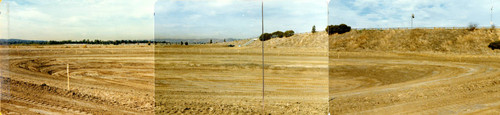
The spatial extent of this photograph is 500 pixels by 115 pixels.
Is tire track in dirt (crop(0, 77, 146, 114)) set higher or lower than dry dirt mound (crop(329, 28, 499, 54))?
lower

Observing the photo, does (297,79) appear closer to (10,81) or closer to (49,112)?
(49,112)

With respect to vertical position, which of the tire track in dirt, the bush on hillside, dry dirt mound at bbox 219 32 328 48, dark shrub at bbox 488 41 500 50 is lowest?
the tire track in dirt

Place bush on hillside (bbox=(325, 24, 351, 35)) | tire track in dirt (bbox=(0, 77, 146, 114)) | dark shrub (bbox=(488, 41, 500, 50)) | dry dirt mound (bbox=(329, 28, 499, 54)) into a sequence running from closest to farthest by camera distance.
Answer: tire track in dirt (bbox=(0, 77, 146, 114)), dark shrub (bbox=(488, 41, 500, 50)), dry dirt mound (bbox=(329, 28, 499, 54)), bush on hillside (bbox=(325, 24, 351, 35))

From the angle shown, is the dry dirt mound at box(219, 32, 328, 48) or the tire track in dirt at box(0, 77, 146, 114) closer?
the tire track in dirt at box(0, 77, 146, 114)

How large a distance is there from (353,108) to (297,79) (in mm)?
6673

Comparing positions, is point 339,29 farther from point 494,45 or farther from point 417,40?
point 494,45

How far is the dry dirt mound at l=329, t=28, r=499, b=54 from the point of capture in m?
31.5

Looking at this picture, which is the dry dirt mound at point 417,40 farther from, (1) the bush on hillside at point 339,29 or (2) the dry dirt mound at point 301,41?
(2) the dry dirt mound at point 301,41

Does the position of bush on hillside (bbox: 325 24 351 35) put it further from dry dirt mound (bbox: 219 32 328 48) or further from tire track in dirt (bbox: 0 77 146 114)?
tire track in dirt (bbox: 0 77 146 114)

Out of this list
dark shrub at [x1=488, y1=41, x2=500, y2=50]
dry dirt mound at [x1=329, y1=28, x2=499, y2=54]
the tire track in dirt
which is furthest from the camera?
dry dirt mound at [x1=329, y1=28, x2=499, y2=54]

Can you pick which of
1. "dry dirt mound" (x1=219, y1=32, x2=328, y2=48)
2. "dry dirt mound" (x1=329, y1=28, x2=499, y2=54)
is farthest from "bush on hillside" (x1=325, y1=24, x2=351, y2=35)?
"dry dirt mound" (x1=219, y1=32, x2=328, y2=48)

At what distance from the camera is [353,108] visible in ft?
26.4

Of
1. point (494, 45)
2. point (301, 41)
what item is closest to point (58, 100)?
point (494, 45)

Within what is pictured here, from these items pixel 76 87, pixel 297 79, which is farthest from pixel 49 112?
pixel 297 79
